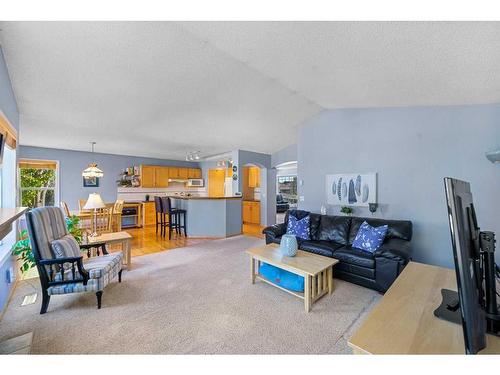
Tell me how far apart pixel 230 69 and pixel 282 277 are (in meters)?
2.61

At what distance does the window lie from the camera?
555 cm

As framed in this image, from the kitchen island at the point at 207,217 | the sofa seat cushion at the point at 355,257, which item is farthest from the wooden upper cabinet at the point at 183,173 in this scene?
Answer: the sofa seat cushion at the point at 355,257

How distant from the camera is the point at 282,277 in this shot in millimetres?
2648

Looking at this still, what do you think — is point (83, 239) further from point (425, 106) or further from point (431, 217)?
point (425, 106)

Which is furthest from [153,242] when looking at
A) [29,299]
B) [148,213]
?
[29,299]

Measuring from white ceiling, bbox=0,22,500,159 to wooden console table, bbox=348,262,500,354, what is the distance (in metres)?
1.83

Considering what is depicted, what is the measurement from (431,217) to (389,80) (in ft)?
6.70

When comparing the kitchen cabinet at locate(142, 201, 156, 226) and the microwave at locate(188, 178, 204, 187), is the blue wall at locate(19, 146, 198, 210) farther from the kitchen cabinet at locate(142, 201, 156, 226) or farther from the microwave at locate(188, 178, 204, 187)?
the microwave at locate(188, 178, 204, 187)

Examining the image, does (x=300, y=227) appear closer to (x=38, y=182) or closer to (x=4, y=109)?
(x=4, y=109)

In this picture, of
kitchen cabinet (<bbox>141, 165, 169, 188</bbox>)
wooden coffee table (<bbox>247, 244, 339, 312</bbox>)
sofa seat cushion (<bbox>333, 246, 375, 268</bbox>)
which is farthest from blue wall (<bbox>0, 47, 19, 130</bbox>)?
kitchen cabinet (<bbox>141, 165, 169, 188</bbox>)

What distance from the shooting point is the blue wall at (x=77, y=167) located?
5.77m

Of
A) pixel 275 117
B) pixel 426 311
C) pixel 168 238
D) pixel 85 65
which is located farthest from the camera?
pixel 168 238
